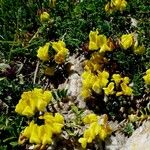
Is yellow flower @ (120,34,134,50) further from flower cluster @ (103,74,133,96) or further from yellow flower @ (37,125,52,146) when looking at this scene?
yellow flower @ (37,125,52,146)

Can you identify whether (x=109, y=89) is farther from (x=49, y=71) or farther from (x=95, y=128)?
(x=49, y=71)

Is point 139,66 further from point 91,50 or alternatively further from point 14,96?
point 14,96

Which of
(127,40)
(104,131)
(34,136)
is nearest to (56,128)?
(34,136)

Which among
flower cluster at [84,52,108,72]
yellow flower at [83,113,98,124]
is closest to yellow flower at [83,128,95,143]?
yellow flower at [83,113,98,124]

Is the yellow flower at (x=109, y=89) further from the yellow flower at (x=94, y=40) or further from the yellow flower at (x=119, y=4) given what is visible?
the yellow flower at (x=119, y=4)

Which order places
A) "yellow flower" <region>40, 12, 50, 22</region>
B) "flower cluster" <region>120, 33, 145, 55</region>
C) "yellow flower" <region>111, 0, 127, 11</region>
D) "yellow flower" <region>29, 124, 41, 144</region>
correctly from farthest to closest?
"yellow flower" <region>40, 12, 50, 22</region>, "yellow flower" <region>111, 0, 127, 11</region>, "flower cluster" <region>120, 33, 145, 55</region>, "yellow flower" <region>29, 124, 41, 144</region>

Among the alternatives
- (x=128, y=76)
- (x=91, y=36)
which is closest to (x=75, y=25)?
(x=91, y=36)
